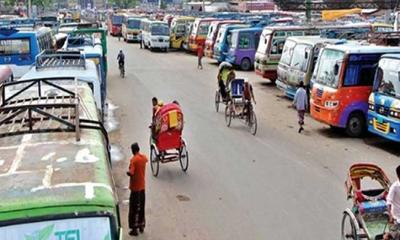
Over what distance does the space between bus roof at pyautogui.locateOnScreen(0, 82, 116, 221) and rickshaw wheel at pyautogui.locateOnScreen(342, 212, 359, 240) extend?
3462 mm

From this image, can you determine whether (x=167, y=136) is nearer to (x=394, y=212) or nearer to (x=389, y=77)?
(x=394, y=212)

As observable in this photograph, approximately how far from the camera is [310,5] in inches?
1636

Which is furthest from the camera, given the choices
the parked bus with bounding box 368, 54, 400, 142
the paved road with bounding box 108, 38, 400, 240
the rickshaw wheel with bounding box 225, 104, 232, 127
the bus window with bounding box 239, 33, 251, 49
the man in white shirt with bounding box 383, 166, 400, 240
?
the bus window with bounding box 239, 33, 251, 49

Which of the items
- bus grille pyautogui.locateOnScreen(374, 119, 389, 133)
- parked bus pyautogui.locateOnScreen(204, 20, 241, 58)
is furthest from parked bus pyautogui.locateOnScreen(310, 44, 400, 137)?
parked bus pyautogui.locateOnScreen(204, 20, 241, 58)

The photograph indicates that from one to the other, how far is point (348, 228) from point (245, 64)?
2333cm

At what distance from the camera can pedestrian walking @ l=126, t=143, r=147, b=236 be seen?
909cm

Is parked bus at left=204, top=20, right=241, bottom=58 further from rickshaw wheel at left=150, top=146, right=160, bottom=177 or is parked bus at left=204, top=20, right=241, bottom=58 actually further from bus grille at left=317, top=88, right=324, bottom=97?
rickshaw wheel at left=150, top=146, right=160, bottom=177

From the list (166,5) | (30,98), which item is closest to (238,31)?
(30,98)

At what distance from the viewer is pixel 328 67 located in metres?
17.0

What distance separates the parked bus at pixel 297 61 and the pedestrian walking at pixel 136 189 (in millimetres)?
11462

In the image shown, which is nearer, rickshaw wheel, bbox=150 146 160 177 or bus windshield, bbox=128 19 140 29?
rickshaw wheel, bbox=150 146 160 177

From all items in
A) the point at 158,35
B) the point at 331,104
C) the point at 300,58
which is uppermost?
the point at 300,58

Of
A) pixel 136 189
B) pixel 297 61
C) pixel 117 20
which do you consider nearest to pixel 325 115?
pixel 297 61

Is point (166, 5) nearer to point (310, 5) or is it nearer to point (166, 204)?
point (310, 5)
